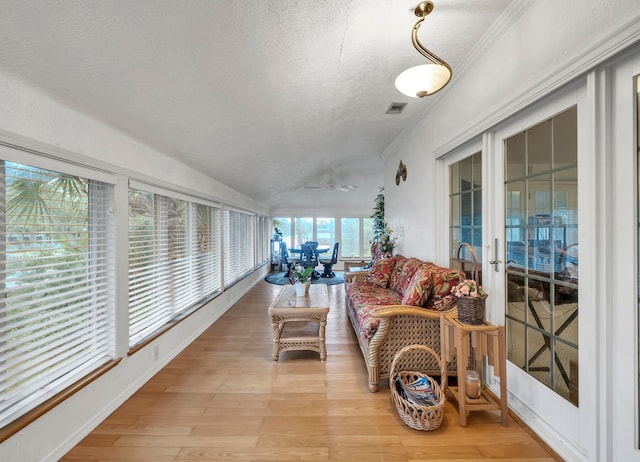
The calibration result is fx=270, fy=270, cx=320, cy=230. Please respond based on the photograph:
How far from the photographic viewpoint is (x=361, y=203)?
9.09 metres

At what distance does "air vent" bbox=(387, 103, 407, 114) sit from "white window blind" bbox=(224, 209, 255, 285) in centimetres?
306

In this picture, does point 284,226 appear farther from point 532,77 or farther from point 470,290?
point 532,77

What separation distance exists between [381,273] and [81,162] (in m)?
3.22

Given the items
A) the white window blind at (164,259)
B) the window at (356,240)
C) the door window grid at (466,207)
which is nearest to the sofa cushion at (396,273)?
the door window grid at (466,207)

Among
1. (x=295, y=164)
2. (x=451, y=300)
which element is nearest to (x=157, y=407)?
(x=451, y=300)

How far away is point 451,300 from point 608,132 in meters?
1.40

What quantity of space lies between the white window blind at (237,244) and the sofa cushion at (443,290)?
3.50 metres

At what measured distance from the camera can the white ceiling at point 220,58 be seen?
3.97ft

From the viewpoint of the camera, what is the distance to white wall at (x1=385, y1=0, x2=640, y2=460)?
1186mm

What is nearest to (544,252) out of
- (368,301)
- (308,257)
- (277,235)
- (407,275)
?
(407,275)

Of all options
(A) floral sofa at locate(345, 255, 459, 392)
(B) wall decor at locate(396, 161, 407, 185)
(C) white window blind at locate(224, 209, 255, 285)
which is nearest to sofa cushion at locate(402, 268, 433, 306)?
(A) floral sofa at locate(345, 255, 459, 392)

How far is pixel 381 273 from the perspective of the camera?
144 inches

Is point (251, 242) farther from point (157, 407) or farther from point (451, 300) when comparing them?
point (451, 300)

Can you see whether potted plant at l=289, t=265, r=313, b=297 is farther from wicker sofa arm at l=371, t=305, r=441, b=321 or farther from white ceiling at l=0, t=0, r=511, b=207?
white ceiling at l=0, t=0, r=511, b=207
